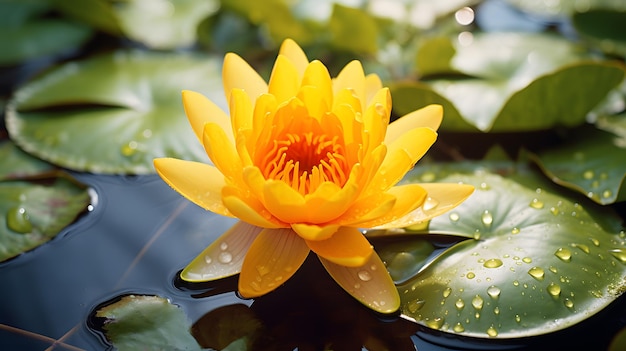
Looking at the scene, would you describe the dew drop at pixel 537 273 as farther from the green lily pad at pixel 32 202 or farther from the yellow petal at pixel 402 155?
the green lily pad at pixel 32 202

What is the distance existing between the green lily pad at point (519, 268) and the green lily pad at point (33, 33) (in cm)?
184

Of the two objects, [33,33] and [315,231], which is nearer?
[315,231]

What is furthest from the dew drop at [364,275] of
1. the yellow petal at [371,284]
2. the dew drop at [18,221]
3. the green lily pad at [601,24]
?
the green lily pad at [601,24]

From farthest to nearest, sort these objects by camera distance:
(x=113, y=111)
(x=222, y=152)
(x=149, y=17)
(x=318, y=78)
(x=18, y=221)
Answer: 1. (x=149, y=17)
2. (x=113, y=111)
3. (x=18, y=221)
4. (x=318, y=78)
5. (x=222, y=152)

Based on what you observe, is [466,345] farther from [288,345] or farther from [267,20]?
[267,20]

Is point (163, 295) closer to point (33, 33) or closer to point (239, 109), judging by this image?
point (239, 109)

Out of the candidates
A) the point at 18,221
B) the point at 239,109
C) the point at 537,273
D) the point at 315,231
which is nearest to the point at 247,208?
the point at 315,231

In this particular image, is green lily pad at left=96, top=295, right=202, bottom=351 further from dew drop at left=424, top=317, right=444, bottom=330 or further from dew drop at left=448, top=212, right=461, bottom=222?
dew drop at left=448, top=212, right=461, bottom=222

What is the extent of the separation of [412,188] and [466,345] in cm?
38

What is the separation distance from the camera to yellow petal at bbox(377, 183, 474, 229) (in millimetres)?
1296

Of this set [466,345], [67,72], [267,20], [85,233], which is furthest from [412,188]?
[67,72]

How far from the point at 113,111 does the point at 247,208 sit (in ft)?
3.55

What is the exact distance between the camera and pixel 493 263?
1353mm

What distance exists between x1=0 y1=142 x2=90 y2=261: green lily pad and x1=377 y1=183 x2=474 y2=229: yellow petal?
95 cm
